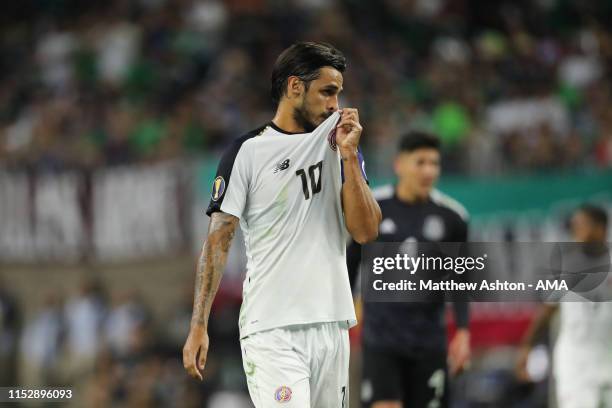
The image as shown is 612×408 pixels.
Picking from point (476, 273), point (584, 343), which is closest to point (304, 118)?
point (476, 273)

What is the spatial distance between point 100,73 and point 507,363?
7990 mm

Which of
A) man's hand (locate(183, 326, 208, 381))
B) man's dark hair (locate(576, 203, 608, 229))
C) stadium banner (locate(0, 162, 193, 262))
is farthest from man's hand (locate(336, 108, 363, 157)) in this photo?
stadium banner (locate(0, 162, 193, 262))

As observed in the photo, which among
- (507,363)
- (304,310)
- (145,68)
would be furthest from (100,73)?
(304,310)

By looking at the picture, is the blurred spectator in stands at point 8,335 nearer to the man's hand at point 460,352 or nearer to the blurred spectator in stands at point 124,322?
the blurred spectator in stands at point 124,322

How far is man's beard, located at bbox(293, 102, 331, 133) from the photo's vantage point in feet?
16.3

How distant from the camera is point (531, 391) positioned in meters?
10.4

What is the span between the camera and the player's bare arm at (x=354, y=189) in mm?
4703

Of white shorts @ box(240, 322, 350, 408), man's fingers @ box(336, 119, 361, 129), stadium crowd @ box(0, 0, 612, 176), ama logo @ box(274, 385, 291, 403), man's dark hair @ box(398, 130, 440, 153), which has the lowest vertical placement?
ama logo @ box(274, 385, 291, 403)

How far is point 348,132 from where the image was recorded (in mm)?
4723

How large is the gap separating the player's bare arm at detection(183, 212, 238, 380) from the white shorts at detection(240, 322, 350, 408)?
0.27m

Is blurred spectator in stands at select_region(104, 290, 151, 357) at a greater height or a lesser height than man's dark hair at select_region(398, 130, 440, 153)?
lesser

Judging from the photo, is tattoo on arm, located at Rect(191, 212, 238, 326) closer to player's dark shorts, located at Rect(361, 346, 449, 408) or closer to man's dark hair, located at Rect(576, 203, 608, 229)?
player's dark shorts, located at Rect(361, 346, 449, 408)

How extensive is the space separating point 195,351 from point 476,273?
7.03 ft

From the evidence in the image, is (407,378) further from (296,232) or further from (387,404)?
(296,232)
